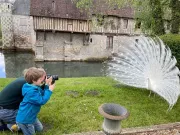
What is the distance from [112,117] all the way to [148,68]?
7.95 ft

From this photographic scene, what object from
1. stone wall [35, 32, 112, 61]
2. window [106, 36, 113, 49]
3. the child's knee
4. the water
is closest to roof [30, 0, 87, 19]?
stone wall [35, 32, 112, 61]

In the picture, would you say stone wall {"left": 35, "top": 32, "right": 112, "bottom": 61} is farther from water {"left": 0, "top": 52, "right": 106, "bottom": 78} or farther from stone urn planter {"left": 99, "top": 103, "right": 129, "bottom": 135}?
stone urn planter {"left": 99, "top": 103, "right": 129, "bottom": 135}

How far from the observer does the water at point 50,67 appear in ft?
50.4

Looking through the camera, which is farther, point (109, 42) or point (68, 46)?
point (109, 42)

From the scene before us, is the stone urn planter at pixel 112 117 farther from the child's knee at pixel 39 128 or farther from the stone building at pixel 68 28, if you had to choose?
the stone building at pixel 68 28

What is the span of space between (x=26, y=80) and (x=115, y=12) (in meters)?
17.5

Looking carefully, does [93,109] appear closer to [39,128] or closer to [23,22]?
[39,128]

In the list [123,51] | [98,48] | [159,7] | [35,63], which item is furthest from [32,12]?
[123,51]

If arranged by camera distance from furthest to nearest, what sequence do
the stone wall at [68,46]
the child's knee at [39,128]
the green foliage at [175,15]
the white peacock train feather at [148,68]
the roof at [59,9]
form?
the stone wall at [68,46]
the roof at [59,9]
the green foliage at [175,15]
the white peacock train feather at [148,68]
the child's knee at [39,128]

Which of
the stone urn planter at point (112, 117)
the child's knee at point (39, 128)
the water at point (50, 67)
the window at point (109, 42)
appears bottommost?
the water at point (50, 67)

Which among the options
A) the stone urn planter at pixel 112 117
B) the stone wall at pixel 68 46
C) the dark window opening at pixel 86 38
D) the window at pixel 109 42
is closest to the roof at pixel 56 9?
the stone wall at pixel 68 46

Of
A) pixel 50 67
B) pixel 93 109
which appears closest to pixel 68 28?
pixel 50 67

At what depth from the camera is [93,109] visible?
4.15 meters

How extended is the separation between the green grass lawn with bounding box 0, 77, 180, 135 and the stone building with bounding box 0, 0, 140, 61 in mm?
11795
